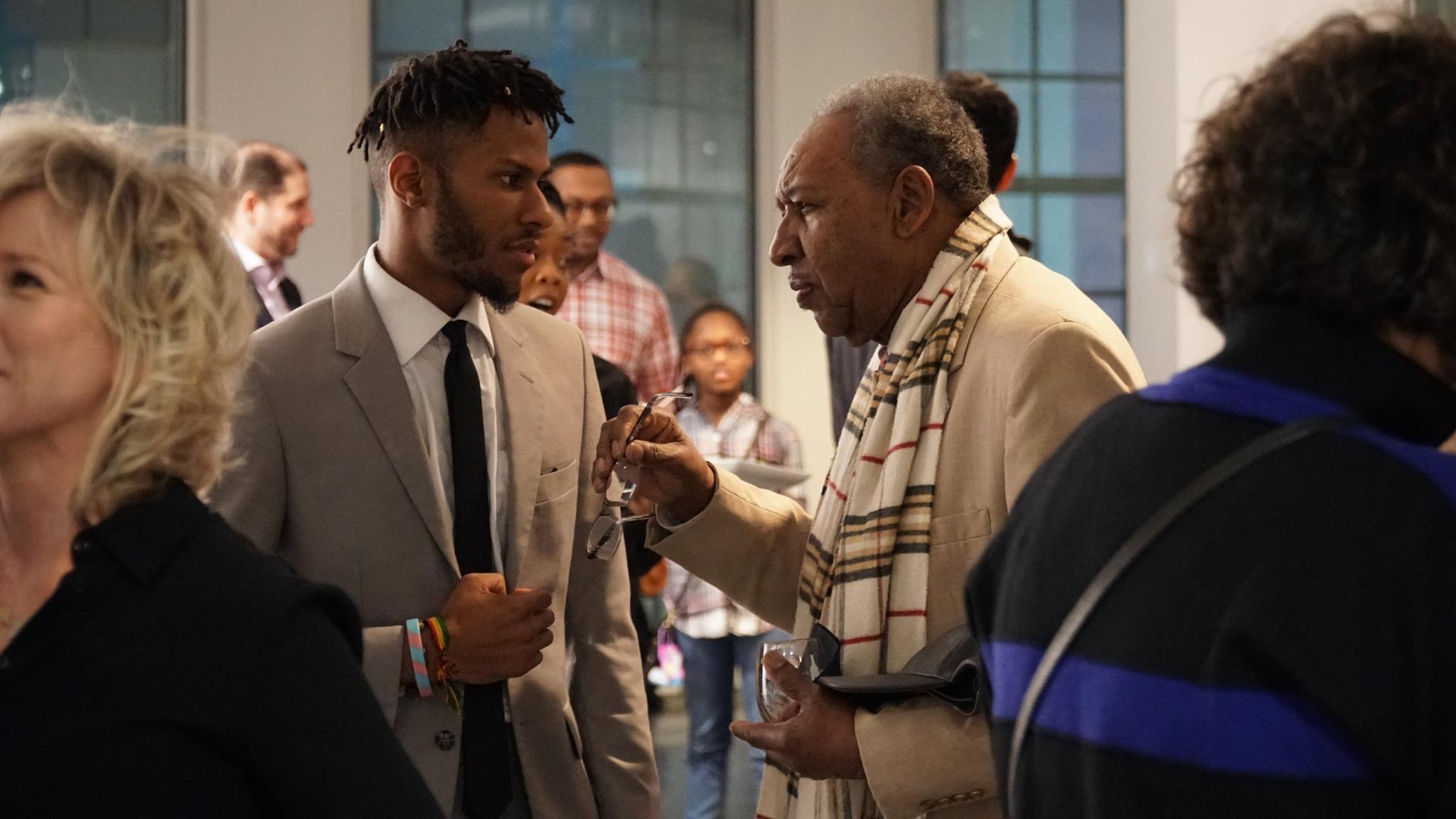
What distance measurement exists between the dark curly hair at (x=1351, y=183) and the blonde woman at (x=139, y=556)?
0.75 meters

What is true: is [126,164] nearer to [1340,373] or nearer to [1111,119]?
[1340,373]

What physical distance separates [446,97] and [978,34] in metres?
5.47

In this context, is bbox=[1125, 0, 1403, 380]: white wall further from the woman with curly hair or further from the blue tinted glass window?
the woman with curly hair

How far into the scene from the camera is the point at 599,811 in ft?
6.84

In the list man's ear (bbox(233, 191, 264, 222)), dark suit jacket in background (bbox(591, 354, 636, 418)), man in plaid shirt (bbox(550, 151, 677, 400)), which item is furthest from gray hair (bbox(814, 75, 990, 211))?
man's ear (bbox(233, 191, 264, 222))

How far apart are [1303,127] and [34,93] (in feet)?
21.6

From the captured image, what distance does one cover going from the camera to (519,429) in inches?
80.1

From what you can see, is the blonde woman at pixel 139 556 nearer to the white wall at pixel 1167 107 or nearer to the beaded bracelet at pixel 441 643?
the beaded bracelet at pixel 441 643

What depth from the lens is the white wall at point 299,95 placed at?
6504mm

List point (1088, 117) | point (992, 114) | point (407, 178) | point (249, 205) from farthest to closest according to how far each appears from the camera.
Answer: point (1088, 117) → point (249, 205) → point (992, 114) → point (407, 178)

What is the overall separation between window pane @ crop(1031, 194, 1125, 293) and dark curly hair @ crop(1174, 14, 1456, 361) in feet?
20.4

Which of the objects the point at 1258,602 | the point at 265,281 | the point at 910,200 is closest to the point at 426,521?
the point at 910,200

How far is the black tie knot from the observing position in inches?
80.8

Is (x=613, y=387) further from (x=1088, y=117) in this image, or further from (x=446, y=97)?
(x=1088, y=117)
